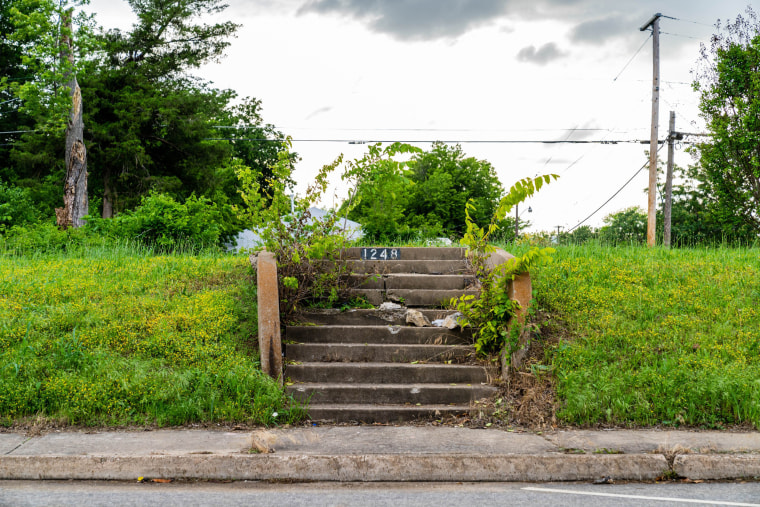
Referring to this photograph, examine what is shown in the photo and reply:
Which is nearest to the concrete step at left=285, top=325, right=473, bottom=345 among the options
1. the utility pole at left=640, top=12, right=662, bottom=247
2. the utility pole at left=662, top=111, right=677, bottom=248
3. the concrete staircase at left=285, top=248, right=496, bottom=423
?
the concrete staircase at left=285, top=248, right=496, bottom=423

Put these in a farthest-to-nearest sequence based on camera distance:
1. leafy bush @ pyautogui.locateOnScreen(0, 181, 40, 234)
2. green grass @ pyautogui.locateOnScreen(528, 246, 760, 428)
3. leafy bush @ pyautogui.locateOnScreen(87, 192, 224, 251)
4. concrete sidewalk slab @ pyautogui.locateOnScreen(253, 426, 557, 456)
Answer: leafy bush @ pyautogui.locateOnScreen(0, 181, 40, 234), leafy bush @ pyautogui.locateOnScreen(87, 192, 224, 251), green grass @ pyautogui.locateOnScreen(528, 246, 760, 428), concrete sidewalk slab @ pyautogui.locateOnScreen(253, 426, 557, 456)

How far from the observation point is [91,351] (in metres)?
7.52

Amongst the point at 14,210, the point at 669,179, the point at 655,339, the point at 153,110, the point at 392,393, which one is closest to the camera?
the point at 392,393

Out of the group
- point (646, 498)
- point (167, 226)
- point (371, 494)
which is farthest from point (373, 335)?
point (167, 226)

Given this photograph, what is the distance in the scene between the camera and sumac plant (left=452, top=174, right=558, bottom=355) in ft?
24.5

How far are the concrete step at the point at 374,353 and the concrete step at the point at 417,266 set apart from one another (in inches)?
88.4

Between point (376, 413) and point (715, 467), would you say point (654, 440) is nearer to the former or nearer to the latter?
point (715, 467)

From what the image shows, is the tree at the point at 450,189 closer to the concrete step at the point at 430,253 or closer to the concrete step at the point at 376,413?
the concrete step at the point at 430,253

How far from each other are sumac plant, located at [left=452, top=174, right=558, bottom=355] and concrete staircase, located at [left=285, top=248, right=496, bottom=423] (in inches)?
14.2

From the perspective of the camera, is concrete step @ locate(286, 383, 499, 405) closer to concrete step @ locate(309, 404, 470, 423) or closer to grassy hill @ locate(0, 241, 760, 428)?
concrete step @ locate(309, 404, 470, 423)

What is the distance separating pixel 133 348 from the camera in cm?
770

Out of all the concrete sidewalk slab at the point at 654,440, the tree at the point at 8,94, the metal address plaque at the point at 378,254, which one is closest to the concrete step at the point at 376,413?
the concrete sidewalk slab at the point at 654,440

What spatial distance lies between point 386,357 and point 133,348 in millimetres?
3305

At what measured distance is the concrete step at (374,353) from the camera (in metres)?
7.94
